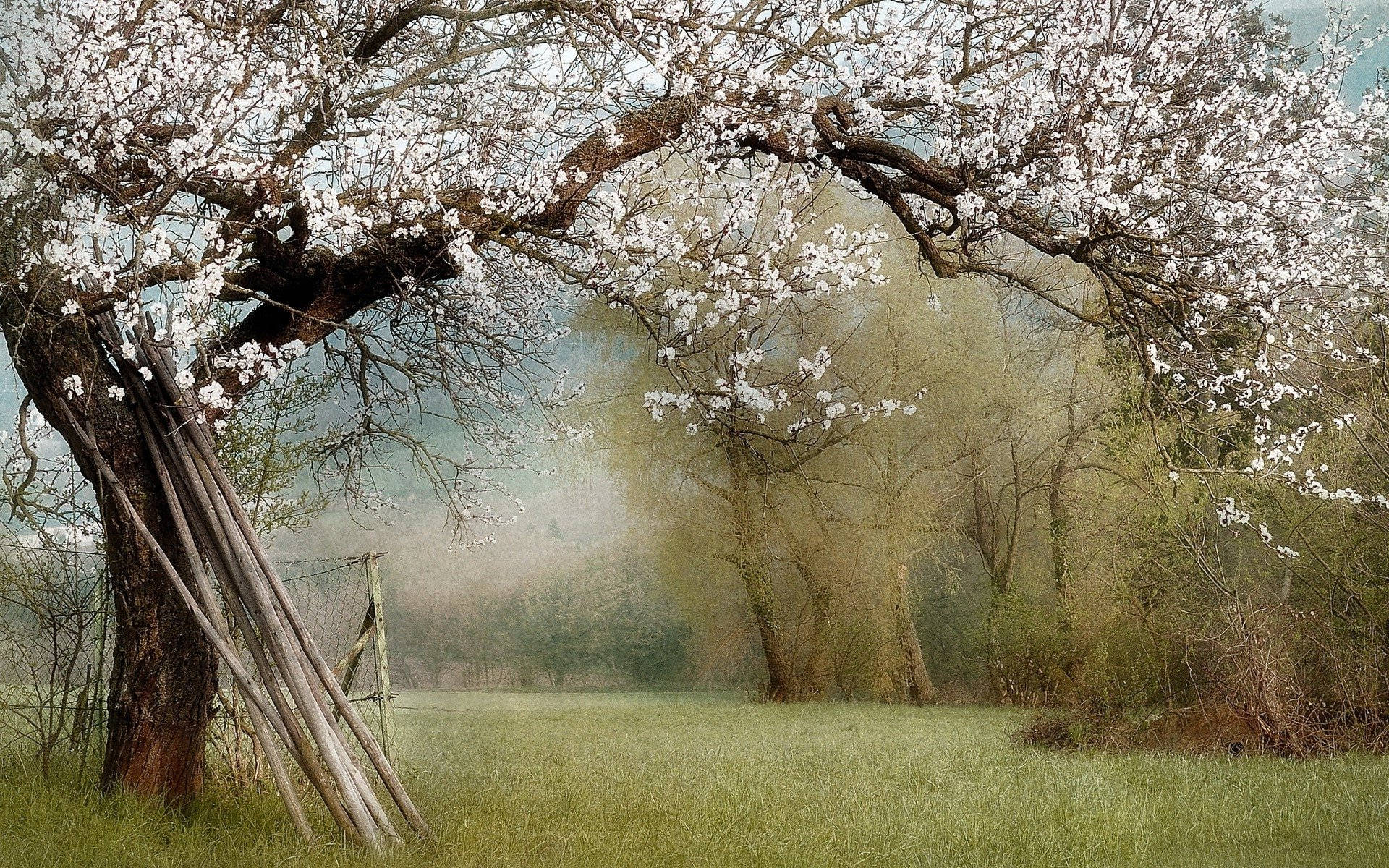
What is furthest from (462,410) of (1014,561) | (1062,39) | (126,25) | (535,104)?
(1014,561)

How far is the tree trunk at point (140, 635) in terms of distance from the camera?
3.90 meters

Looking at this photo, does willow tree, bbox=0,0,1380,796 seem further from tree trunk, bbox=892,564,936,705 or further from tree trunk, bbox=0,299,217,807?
tree trunk, bbox=892,564,936,705

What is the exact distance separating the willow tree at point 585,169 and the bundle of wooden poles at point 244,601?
0.12 m

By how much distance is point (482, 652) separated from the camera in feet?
40.8

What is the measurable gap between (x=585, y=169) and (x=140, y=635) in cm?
253

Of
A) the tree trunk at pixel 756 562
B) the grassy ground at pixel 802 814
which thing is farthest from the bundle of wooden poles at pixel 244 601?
the tree trunk at pixel 756 562

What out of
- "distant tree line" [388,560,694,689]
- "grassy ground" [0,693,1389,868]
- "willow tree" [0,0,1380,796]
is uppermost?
"willow tree" [0,0,1380,796]

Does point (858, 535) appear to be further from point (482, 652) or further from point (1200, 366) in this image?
point (1200, 366)

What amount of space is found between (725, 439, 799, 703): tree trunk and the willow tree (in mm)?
6358

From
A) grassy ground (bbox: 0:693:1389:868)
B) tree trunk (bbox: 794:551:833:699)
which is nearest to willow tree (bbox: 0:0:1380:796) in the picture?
grassy ground (bbox: 0:693:1389:868)

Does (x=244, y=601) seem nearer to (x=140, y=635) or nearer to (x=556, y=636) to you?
(x=140, y=635)

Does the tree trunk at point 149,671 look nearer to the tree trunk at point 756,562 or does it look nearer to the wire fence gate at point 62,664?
the wire fence gate at point 62,664

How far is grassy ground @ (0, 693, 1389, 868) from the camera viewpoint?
3.59 metres

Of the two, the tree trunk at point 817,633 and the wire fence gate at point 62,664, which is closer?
the wire fence gate at point 62,664
